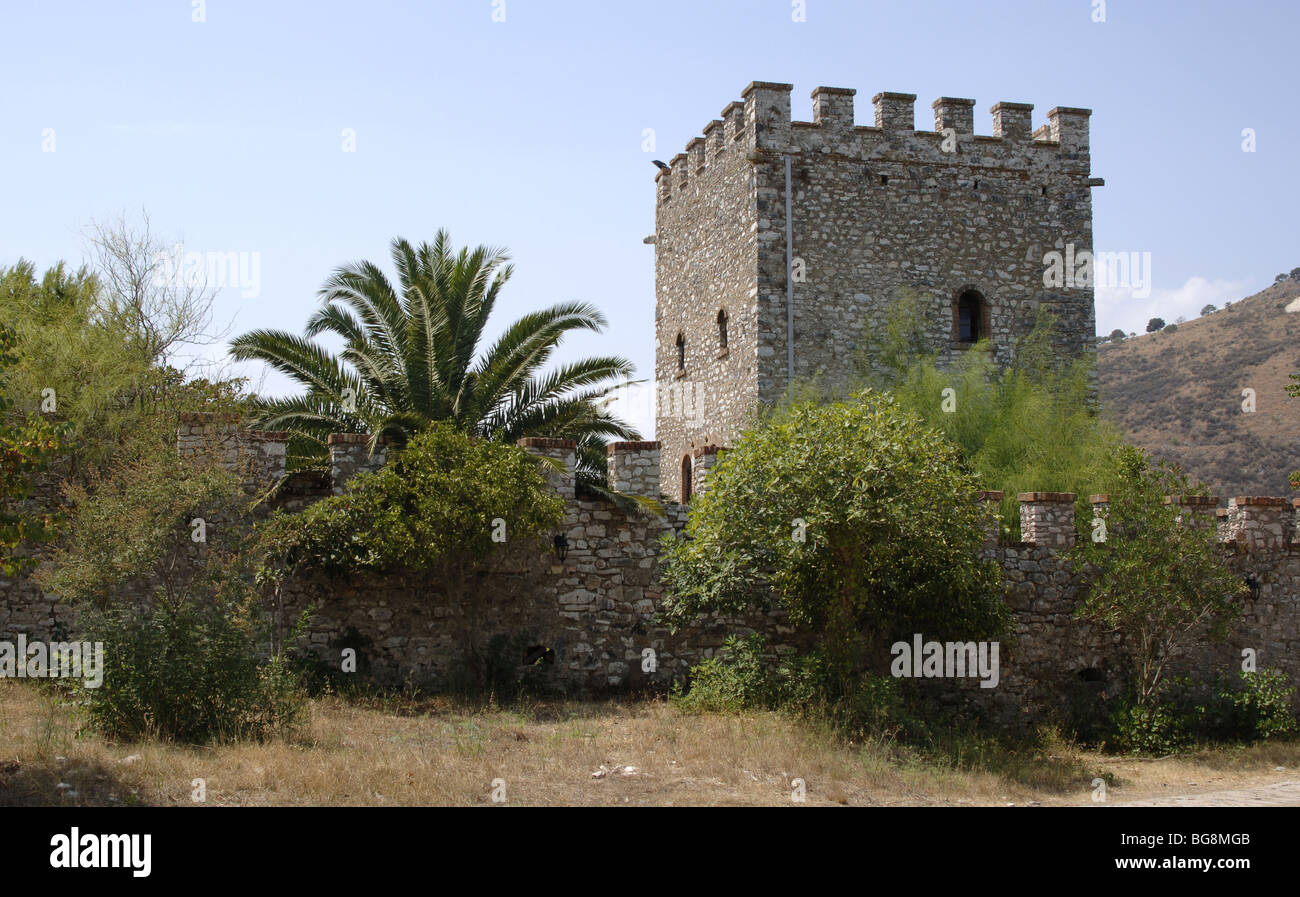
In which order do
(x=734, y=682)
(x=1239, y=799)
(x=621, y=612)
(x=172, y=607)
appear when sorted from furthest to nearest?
1. (x=621, y=612)
2. (x=734, y=682)
3. (x=1239, y=799)
4. (x=172, y=607)

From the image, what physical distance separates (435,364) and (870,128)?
900 centimetres

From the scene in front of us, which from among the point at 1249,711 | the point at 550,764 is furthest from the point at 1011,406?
the point at 550,764

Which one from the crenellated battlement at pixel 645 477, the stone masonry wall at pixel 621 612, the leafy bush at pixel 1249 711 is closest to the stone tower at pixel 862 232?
the crenellated battlement at pixel 645 477

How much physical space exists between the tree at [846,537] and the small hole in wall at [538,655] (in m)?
1.56

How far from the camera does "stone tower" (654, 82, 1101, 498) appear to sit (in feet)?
61.0

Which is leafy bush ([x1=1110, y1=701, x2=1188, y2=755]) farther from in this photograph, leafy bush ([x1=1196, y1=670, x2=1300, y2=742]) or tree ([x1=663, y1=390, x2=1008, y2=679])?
tree ([x1=663, y1=390, x2=1008, y2=679])

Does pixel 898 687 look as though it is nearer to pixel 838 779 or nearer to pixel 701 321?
pixel 838 779

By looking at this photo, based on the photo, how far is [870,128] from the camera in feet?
62.3

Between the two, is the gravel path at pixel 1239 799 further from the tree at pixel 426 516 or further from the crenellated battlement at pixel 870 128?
the crenellated battlement at pixel 870 128

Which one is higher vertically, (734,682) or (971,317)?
(971,317)

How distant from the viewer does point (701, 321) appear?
21031 mm

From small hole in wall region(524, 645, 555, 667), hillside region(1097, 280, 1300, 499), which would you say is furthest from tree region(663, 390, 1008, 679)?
hillside region(1097, 280, 1300, 499)

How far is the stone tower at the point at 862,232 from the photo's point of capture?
732 inches

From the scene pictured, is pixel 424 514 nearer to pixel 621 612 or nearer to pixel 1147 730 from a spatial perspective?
pixel 621 612
